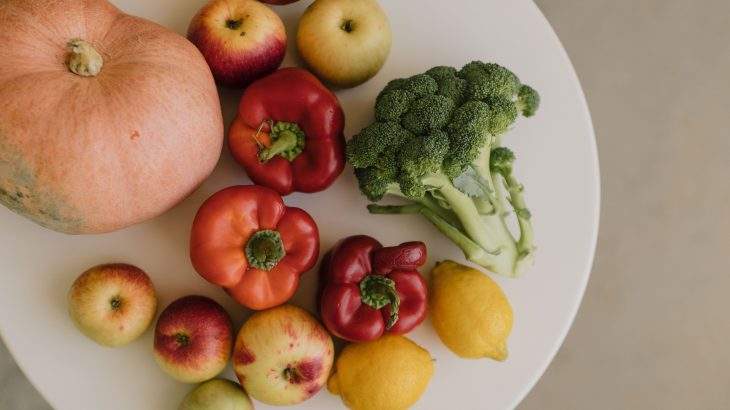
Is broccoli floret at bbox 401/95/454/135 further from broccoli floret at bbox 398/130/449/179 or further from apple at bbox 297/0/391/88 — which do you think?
apple at bbox 297/0/391/88

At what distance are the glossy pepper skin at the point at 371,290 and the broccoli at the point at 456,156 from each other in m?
0.10

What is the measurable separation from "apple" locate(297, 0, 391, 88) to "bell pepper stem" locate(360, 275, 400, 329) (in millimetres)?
391

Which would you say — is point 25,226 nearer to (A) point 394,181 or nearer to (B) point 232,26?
(B) point 232,26

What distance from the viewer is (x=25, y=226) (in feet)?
3.64

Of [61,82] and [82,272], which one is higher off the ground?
[61,82]

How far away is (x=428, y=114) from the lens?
103 centimetres

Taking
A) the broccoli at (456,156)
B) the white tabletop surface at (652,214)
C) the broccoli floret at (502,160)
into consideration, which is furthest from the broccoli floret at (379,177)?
the white tabletop surface at (652,214)

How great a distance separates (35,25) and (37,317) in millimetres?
522

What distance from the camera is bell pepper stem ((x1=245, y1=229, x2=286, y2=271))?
1.04 m

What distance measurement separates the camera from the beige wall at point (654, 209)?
1900 millimetres

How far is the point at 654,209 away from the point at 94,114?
1719 millimetres

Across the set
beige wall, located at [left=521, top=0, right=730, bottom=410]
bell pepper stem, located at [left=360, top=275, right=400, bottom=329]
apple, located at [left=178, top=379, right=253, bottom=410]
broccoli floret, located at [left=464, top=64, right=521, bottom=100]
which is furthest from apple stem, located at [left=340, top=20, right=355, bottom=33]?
beige wall, located at [left=521, top=0, right=730, bottom=410]

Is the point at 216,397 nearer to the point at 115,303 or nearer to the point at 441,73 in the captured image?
the point at 115,303

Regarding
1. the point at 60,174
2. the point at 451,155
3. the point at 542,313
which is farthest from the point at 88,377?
the point at 542,313
